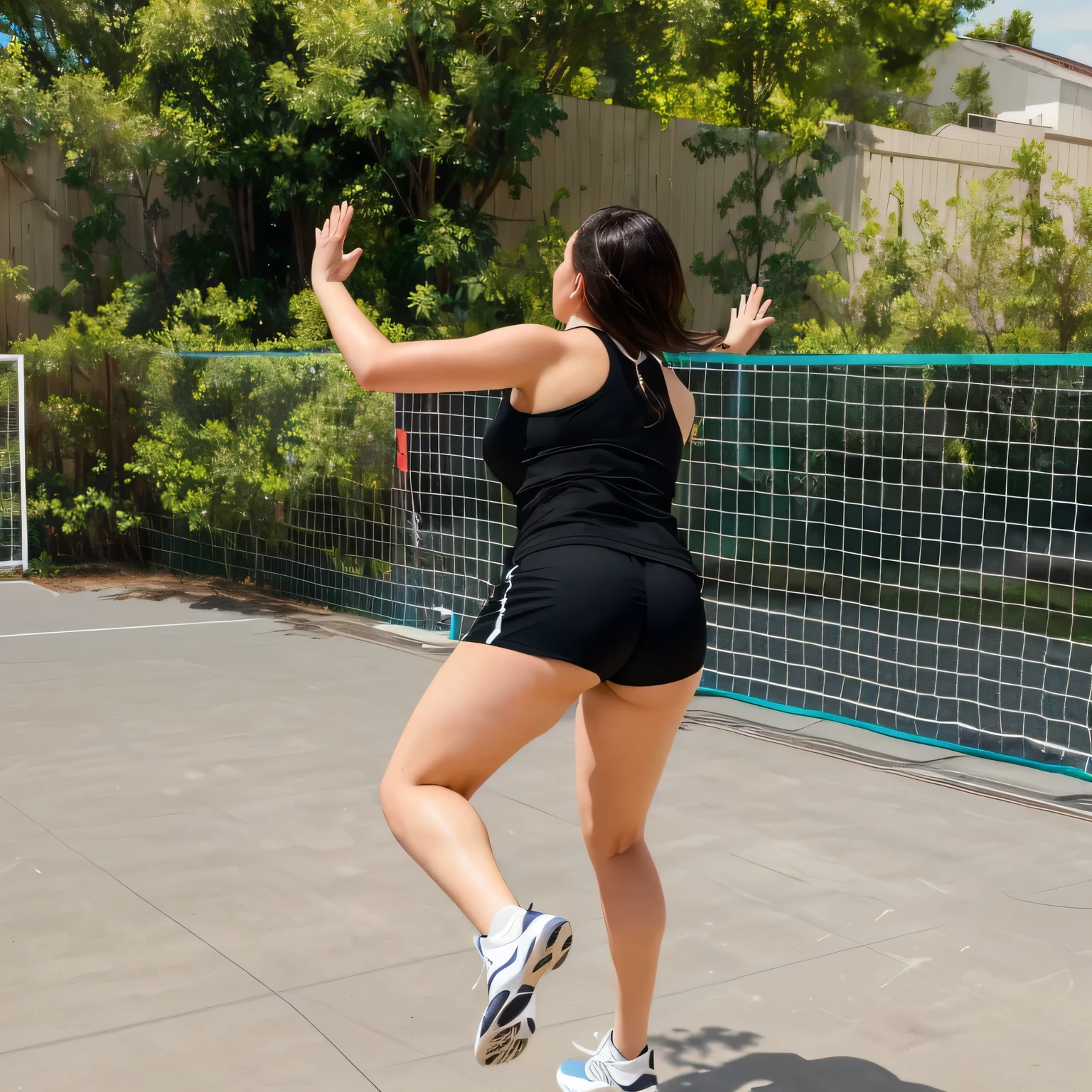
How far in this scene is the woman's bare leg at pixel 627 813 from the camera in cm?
252

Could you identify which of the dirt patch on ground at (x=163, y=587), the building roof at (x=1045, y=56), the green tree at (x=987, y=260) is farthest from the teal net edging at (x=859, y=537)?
the building roof at (x=1045, y=56)

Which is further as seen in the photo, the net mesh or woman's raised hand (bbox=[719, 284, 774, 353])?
the net mesh

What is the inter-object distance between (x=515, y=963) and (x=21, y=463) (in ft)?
31.9

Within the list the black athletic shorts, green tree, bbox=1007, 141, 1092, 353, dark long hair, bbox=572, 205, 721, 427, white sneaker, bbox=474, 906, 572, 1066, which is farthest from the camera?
green tree, bbox=1007, 141, 1092, 353

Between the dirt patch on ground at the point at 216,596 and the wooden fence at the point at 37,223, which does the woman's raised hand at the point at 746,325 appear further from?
the wooden fence at the point at 37,223

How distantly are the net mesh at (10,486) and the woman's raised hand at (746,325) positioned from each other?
883 cm

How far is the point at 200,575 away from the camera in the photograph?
10.5 metres

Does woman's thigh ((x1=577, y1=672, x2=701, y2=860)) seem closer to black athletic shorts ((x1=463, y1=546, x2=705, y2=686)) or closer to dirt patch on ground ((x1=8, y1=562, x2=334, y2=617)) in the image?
black athletic shorts ((x1=463, y1=546, x2=705, y2=686))

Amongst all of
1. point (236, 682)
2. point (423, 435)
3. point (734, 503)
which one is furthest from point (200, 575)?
point (734, 503)

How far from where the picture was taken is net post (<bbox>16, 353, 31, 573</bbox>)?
10.5m

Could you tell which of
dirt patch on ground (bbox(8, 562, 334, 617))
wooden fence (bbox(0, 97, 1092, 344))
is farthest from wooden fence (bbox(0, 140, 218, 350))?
dirt patch on ground (bbox(8, 562, 334, 617))

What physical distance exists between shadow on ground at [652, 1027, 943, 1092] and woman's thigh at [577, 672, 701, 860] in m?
0.62

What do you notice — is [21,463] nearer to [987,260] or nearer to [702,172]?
[702,172]

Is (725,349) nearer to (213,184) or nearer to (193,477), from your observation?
(193,477)
